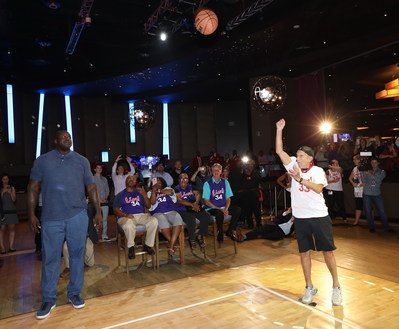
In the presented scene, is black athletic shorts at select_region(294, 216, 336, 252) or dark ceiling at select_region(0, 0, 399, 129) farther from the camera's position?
dark ceiling at select_region(0, 0, 399, 129)

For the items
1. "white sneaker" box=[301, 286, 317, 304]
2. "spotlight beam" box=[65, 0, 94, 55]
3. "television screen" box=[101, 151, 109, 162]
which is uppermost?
"spotlight beam" box=[65, 0, 94, 55]

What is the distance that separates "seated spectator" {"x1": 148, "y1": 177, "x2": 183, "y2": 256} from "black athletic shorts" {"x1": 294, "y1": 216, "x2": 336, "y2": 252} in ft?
6.99

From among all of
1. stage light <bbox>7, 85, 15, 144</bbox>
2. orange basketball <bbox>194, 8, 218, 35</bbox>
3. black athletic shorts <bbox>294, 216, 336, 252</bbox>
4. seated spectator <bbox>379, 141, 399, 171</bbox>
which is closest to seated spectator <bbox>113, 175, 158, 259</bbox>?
black athletic shorts <bbox>294, 216, 336, 252</bbox>

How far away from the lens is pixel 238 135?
1627 cm

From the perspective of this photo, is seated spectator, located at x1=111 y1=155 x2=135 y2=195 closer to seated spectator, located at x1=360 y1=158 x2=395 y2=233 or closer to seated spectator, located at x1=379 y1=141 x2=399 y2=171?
seated spectator, located at x1=360 y1=158 x2=395 y2=233

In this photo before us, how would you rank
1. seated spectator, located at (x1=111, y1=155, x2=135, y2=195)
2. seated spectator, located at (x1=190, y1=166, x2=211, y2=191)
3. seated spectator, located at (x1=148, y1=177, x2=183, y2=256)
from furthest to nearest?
1. seated spectator, located at (x1=190, y1=166, x2=211, y2=191)
2. seated spectator, located at (x1=111, y1=155, x2=135, y2=195)
3. seated spectator, located at (x1=148, y1=177, x2=183, y2=256)

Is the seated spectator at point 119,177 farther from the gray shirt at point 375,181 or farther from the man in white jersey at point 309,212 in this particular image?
the gray shirt at point 375,181

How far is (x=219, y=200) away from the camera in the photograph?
563 cm

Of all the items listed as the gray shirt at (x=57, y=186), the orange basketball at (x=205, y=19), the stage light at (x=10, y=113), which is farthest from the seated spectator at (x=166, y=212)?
the stage light at (x=10, y=113)

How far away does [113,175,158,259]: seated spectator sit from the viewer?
4617mm

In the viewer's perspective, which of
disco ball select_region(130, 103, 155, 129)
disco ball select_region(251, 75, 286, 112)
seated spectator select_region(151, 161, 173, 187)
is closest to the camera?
disco ball select_region(251, 75, 286, 112)

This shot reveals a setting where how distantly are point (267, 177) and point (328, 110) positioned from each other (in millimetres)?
3815

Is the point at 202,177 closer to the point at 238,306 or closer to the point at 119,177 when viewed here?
the point at 119,177

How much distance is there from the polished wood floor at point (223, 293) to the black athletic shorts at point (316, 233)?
576mm
